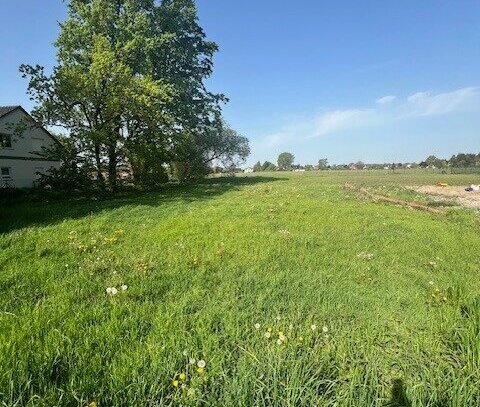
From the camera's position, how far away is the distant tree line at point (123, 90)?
19203 mm

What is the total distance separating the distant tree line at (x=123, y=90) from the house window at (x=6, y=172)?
1550 cm

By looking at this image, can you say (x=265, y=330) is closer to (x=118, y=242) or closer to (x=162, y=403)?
(x=162, y=403)

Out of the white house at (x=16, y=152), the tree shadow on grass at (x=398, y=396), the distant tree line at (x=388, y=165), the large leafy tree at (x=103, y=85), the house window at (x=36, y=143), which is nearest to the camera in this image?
the tree shadow on grass at (x=398, y=396)

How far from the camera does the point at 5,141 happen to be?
1286 inches

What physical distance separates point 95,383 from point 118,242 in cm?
565

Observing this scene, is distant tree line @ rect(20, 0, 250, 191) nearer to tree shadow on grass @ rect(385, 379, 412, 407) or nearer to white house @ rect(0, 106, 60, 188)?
white house @ rect(0, 106, 60, 188)

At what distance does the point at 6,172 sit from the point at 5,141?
3.23 m

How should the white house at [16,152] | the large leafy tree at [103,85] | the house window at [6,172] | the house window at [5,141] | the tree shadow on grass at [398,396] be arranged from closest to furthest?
the tree shadow on grass at [398,396] < the large leafy tree at [103,85] < the house window at [5,141] < the white house at [16,152] < the house window at [6,172]

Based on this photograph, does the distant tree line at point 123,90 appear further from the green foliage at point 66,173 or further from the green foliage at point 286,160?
the green foliage at point 286,160

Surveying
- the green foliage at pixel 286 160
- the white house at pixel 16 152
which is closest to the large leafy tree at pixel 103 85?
the white house at pixel 16 152

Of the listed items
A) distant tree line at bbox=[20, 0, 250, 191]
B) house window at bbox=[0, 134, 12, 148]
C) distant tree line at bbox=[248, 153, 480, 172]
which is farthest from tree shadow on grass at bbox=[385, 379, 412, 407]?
distant tree line at bbox=[248, 153, 480, 172]

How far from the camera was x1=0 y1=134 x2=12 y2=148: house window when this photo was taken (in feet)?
106

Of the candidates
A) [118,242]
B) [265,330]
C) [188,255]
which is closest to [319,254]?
[188,255]

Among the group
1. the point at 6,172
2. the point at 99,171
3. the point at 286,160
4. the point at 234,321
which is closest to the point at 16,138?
the point at 6,172
